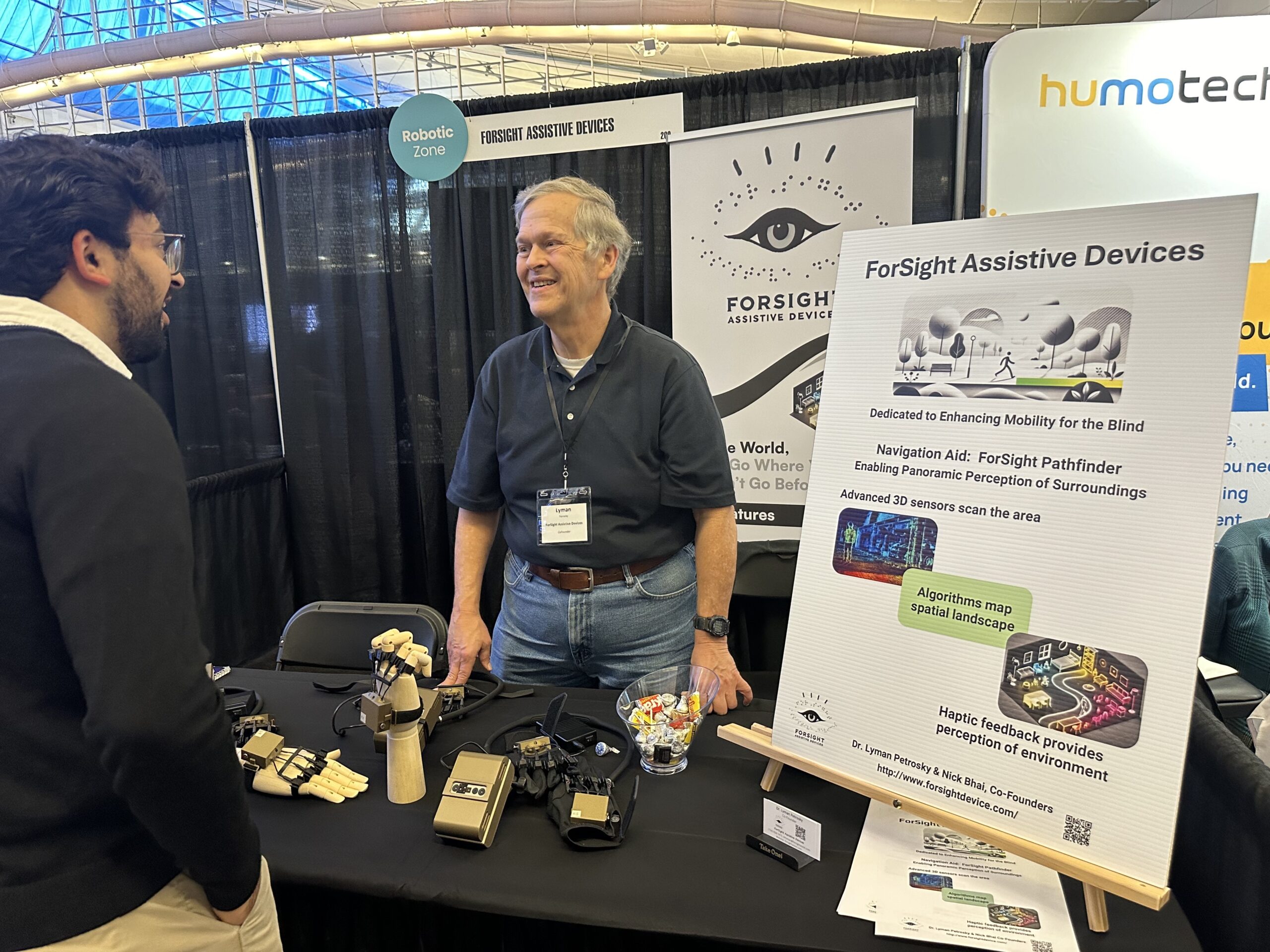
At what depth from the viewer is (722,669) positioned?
57.8 inches

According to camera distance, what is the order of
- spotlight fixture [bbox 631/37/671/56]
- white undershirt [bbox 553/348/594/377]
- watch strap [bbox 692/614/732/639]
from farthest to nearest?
spotlight fixture [bbox 631/37/671/56] < white undershirt [bbox 553/348/594/377] < watch strap [bbox 692/614/732/639]

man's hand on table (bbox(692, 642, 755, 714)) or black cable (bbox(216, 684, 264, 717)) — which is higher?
man's hand on table (bbox(692, 642, 755, 714))

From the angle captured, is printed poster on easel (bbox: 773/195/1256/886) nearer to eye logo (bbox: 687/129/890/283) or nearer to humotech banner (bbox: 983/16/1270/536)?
humotech banner (bbox: 983/16/1270/536)

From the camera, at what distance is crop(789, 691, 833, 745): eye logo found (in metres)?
1.09

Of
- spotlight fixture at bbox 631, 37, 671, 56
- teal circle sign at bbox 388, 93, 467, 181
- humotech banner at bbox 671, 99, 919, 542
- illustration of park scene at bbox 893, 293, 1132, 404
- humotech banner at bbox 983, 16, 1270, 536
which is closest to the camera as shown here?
illustration of park scene at bbox 893, 293, 1132, 404

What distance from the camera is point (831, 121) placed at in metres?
2.71

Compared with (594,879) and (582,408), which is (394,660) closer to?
(594,879)

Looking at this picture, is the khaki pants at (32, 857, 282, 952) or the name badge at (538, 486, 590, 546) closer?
the khaki pants at (32, 857, 282, 952)

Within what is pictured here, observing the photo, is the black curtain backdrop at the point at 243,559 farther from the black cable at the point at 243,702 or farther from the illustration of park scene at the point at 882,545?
the illustration of park scene at the point at 882,545

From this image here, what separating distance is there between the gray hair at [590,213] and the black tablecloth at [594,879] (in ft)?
3.56

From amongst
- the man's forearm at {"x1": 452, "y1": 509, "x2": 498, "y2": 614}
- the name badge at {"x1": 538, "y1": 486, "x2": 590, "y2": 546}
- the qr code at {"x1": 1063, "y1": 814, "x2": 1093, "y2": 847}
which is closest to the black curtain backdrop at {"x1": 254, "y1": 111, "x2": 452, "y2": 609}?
the man's forearm at {"x1": 452, "y1": 509, "x2": 498, "y2": 614}

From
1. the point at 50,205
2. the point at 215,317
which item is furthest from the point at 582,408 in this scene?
the point at 215,317

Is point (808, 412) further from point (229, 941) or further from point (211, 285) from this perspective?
point (211, 285)

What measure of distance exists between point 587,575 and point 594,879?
678mm
